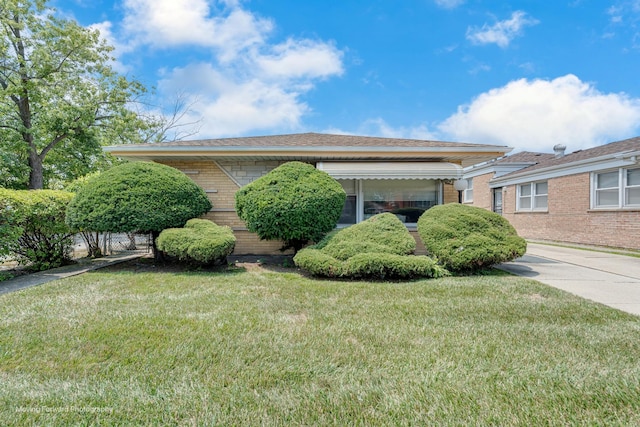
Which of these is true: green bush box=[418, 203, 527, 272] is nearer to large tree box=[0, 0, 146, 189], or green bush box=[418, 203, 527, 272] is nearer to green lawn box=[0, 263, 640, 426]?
green lawn box=[0, 263, 640, 426]

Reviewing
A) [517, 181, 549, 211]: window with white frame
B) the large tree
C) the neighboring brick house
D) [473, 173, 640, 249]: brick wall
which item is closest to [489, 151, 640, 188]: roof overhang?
the neighboring brick house

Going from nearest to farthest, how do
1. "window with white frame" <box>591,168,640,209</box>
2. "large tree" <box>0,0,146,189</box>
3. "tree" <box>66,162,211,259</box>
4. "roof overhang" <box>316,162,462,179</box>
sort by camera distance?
"tree" <box>66,162,211,259</box> < "roof overhang" <box>316,162,462,179</box> < "window with white frame" <box>591,168,640,209</box> < "large tree" <box>0,0,146,189</box>

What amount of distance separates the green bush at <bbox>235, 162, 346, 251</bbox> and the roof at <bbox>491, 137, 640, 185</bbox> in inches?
462

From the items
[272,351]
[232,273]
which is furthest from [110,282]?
[272,351]

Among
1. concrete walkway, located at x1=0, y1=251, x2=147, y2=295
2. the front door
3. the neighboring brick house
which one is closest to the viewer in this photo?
concrete walkway, located at x1=0, y1=251, x2=147, y2=295

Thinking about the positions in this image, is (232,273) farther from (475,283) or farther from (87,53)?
(87,53)

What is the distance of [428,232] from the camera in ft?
26.3

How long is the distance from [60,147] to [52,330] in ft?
77.2

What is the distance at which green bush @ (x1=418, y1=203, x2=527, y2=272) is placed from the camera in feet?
24.2

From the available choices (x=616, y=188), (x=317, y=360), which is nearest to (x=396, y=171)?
(x=317, y=360)

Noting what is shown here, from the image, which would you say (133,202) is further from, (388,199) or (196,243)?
(388,199)

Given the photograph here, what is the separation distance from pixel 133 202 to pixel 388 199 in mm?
7659

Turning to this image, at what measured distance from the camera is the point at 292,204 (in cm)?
797

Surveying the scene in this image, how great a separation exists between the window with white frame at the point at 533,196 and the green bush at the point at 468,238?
11.5 m
